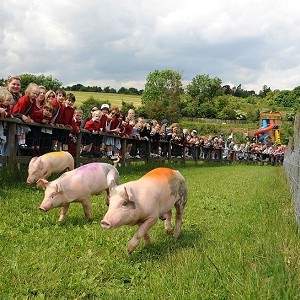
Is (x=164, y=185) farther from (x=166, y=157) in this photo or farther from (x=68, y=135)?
(x=166, y=157)

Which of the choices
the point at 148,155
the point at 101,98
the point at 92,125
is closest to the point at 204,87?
the point at 101,98

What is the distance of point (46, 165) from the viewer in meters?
7.62

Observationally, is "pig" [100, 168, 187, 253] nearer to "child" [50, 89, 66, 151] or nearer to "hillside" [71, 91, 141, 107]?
"child" [50, 89, 66, 151]

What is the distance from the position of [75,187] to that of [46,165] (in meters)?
2.10

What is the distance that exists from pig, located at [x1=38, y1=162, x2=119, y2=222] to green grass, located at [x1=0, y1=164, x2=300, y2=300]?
0.86 feet

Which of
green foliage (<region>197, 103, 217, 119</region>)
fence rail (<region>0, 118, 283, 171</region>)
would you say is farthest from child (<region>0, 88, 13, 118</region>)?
green foliage (<region>197, 103, 217, 119</region>)

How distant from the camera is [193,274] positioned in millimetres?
3506

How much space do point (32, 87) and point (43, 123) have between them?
87 centimetres

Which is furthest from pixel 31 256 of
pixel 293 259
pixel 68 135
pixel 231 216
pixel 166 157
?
pixel 166 157

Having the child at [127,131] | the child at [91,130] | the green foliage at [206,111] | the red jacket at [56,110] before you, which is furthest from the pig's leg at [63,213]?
the green foliage at [206,111]

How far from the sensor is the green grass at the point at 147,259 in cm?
313

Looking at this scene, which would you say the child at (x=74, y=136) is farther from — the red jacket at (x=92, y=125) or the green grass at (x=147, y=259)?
the green grass at (x=147, y=259)

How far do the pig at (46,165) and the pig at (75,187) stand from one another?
5.73 ft

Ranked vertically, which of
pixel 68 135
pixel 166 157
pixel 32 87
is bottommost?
Result: pixel 166 157
